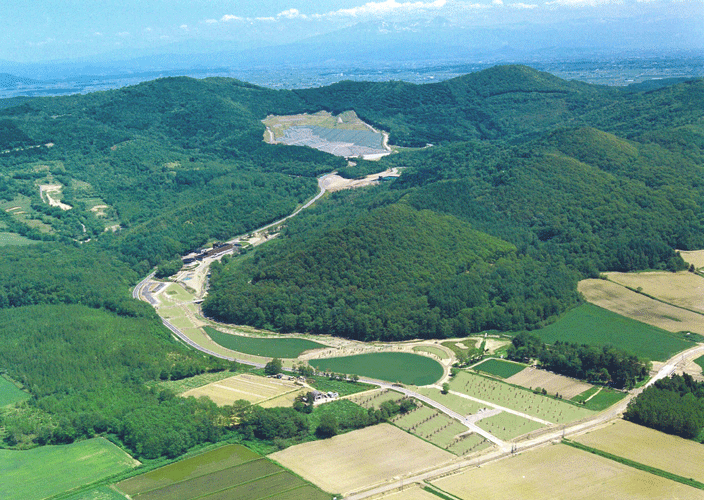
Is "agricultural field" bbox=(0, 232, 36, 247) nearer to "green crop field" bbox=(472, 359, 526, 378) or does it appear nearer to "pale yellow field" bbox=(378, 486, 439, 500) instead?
"green crop field" bbox=(472, 359, 526, 378)

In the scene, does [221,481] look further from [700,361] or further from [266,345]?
[700,361]

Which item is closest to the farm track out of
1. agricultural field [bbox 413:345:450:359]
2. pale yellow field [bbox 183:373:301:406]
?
pale yellow field [bbox 183:373:301:406]

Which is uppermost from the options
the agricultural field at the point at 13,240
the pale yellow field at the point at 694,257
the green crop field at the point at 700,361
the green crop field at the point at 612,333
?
the agricultural field at the point at 13,240

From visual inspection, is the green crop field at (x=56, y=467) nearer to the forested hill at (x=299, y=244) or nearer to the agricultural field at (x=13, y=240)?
the forested hill at (x=299, y=244)

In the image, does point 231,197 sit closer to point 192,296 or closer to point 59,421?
point 192,296

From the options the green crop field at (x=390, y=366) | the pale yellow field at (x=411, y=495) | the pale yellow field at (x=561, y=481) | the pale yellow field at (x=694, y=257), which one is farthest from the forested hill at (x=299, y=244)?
the pale yellow field at (x=561, y=481)

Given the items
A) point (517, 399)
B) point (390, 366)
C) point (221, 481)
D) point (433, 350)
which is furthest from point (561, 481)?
point (433, 350)

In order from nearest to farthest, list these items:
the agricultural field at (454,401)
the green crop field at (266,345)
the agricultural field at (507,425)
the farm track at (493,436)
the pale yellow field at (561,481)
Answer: the pale yellow field at (561,481) → the farm track at (493,436) → the agricultural field at (507,425) → the agricultural field at (454,401) → the green crop field at (266,345)
